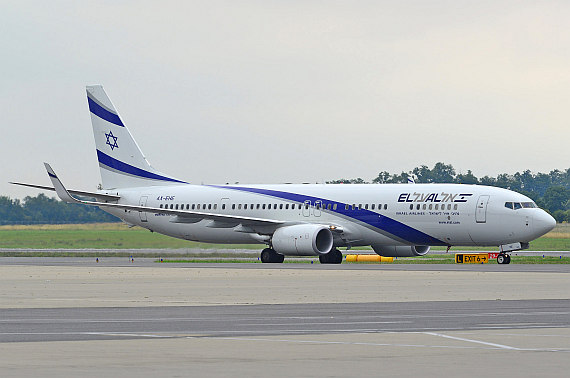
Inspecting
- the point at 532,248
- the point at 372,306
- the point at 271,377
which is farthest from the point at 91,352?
the point at 532,248

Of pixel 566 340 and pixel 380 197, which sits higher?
pixel 380 197

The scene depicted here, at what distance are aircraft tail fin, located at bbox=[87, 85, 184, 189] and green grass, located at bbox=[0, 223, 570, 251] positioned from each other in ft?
13.3

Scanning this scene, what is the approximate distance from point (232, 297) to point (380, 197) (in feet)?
105

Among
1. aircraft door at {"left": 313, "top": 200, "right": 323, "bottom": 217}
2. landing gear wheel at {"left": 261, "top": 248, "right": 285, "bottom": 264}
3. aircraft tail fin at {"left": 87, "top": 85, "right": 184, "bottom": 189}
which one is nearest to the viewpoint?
landing gear wheel at {"left": 261, "top": 248, "right": 285, "bottom": 264}

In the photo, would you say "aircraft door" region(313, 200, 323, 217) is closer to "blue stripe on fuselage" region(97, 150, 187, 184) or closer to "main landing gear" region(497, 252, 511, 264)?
"main landing gear" region(497, 252, 511, 264)

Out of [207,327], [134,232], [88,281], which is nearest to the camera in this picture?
[207,327]

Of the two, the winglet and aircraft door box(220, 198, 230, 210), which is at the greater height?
the winglet

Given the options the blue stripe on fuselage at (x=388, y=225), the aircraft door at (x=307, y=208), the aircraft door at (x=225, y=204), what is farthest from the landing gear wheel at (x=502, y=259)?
the aircraft door at (x=225, y=204)

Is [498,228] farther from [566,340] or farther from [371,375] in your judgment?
[371,375]

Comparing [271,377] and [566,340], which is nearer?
[271,377]

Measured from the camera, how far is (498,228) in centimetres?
5900

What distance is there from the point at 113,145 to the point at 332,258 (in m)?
18.8

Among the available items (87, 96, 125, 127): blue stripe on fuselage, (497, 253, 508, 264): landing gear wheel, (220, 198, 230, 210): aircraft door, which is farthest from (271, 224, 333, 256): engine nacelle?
(87, 96, 125, 127): blue stripe on fuselage

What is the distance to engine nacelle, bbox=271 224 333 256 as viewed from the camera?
2419 inches
